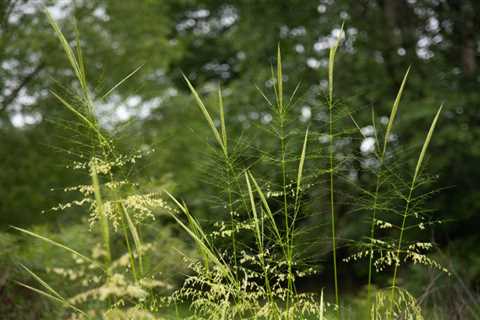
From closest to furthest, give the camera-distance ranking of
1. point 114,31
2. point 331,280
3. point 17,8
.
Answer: point 17,8, point 114,31, point 331,280

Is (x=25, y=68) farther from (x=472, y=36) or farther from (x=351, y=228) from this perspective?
(x=472, y=36)

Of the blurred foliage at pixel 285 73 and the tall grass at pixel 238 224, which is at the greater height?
the blurred foliage at pixel 285 73

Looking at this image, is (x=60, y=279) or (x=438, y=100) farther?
(x=438, y=100)

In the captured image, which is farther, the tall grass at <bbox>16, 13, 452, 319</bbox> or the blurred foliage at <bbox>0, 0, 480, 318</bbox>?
the blurred foliage at <bbox>0, 0, 480, 318</bbox>

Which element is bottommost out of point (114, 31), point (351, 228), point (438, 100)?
point (351, 228)

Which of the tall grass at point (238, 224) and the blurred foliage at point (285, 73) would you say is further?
the blurred foliage at point (285, 73)

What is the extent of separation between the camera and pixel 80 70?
59.3 inches

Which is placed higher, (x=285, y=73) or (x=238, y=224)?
(x=285, y=73)

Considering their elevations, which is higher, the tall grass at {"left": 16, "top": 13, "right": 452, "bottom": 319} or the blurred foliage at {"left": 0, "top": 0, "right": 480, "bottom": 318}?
the blurred foliage at {"left": 0, "top": 0, "right": 480, "bottom": 318}

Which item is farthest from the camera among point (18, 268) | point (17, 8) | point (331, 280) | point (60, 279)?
point (331, 280)

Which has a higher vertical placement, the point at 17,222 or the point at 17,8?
the point at 17,8

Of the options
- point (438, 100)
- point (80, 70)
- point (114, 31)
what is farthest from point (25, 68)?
point (80, 70)

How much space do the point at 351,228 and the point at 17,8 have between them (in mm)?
5231

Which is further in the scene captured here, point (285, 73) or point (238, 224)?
point (285, 73)
